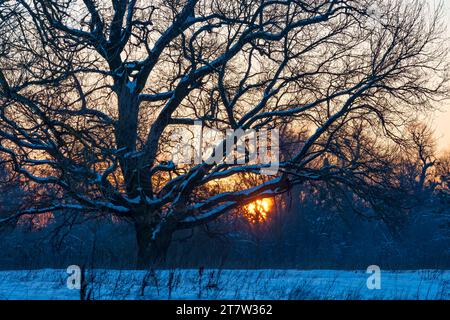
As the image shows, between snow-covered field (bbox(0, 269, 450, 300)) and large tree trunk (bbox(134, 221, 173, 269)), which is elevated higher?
large tree trunk (bbox(134, 221, 173, 269))

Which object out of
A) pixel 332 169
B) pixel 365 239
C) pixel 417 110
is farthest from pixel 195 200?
pixel 365 239

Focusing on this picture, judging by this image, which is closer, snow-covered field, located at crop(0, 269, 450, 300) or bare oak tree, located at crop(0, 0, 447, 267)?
snow-covered field, located at crop(0, 269, 450, 300)

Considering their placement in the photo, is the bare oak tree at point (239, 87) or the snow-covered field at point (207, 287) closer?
the snow-covered field at point (207, 287)

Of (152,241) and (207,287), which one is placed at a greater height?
(152,241)

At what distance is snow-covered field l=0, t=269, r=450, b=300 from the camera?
841 centimetres

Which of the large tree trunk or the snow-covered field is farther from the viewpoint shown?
the large tree trunk

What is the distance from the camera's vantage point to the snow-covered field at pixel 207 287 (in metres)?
8.41

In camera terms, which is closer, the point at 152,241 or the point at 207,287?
the point at 207,287

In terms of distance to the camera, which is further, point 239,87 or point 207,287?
point 239,87

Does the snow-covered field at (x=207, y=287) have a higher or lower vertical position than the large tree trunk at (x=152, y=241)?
lower

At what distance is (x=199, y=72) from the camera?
55.0ft

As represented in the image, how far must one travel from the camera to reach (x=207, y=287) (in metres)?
9.48
